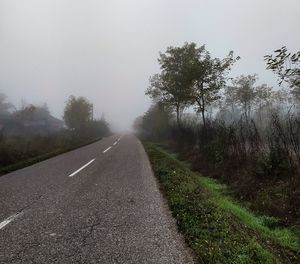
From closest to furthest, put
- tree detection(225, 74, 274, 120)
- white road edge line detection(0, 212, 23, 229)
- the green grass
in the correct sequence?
the green grass → white road edge line detection(0, 212, 23, 229) → tree detection(225, 74, 274, 120)

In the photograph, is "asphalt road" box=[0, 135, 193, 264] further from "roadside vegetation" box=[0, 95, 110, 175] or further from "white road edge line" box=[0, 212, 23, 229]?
"roadside vegetation" box=[0, 95, 110, 175]

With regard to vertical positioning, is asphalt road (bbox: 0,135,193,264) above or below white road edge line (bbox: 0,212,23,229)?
below

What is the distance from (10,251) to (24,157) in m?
15.4

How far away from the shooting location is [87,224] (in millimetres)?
5262

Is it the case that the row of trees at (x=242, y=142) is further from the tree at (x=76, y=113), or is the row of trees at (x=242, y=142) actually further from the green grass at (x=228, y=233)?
the tree at (x=76, y=113)

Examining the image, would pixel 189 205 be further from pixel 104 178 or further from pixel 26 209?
pixel 104 178

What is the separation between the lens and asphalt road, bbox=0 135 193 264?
4.00 meters

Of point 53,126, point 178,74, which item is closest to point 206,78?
point 178,74

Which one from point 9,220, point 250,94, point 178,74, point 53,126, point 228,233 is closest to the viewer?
point 228,233

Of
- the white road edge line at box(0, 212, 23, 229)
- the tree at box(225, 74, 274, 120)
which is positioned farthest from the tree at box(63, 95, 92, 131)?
the white road edge line at box(0, 212, 23, 229)

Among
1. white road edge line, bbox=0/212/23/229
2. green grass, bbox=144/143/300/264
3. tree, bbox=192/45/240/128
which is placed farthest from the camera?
tree, bbox=192/45/240/128

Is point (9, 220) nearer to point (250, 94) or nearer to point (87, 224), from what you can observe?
point (87, 224)

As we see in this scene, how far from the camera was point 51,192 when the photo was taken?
7.83 metres

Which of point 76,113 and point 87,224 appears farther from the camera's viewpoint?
point 76,113
